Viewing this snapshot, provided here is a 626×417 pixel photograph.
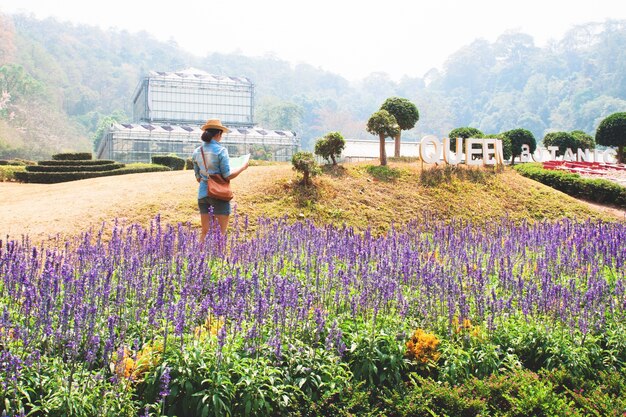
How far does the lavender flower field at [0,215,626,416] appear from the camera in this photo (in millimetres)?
4398

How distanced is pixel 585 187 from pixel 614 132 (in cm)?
1708

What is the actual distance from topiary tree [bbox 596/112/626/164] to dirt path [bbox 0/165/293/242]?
2468 cm

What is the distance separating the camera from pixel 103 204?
14.2 metres

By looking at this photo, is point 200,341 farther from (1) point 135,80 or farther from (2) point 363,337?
(1) point 135,80

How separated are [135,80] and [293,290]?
426 feet

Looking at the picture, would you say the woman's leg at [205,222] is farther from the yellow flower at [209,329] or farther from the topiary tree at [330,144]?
the topiary tree at [330,144]

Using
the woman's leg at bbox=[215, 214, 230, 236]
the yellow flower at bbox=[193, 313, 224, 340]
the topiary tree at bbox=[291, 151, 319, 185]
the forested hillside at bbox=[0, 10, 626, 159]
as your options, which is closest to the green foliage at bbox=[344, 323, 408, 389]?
the yellow flower at bbox=[193, 313, 224, 340]

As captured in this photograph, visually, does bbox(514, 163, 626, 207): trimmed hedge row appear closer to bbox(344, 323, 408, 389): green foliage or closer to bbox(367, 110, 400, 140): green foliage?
bbox(367, 110, 400, 140): green foliage

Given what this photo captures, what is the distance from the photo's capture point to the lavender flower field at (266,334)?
14.4 ft

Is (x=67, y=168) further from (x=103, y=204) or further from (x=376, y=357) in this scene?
(x=376, y=357)

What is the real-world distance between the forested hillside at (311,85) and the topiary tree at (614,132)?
4975 centimetres

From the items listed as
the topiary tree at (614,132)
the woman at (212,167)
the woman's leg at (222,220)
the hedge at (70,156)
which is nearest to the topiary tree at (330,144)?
the woman at (212,167)

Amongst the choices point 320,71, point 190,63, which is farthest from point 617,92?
point 190,63

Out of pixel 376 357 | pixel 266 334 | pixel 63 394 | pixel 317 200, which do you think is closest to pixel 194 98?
pixel 317 200
